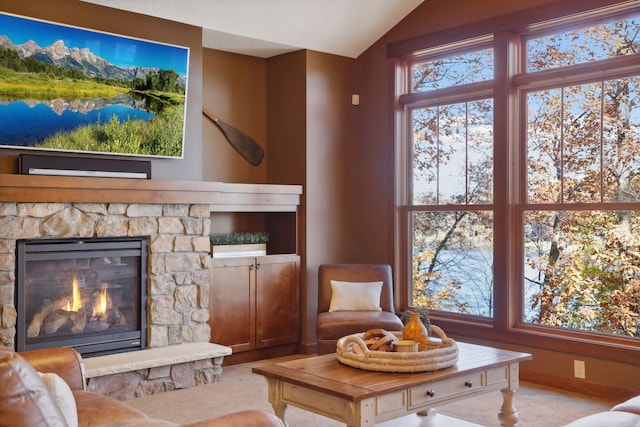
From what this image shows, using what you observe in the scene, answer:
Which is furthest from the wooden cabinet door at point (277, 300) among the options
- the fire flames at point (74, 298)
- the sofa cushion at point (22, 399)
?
the sofa cushion at point (22, 399)

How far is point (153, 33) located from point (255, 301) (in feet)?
7.48

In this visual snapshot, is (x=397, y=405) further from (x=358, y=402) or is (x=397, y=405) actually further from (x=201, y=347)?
(x=201, y=347)

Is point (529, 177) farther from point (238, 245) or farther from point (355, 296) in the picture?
point (238, 245)

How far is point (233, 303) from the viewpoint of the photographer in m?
5.64

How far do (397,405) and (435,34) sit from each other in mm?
3627

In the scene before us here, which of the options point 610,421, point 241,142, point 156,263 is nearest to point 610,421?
point 610,421

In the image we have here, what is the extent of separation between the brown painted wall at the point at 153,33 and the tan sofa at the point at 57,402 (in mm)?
2029

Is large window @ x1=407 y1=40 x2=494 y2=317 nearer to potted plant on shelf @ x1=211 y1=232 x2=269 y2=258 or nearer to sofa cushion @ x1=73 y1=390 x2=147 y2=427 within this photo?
potted plant on shelf @ x1=211 y1=232 x2=269 y2=258

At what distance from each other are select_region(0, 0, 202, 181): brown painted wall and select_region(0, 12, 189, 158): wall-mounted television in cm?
12

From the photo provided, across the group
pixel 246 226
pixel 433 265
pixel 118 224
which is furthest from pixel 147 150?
pixel 433 265

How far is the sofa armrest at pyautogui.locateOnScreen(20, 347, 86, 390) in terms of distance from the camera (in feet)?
9.97

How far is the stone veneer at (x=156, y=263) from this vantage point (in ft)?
14.3

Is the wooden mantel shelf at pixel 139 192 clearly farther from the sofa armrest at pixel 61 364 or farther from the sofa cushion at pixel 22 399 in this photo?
the sofa cushion at pixel 22 399

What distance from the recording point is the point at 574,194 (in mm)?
4984
